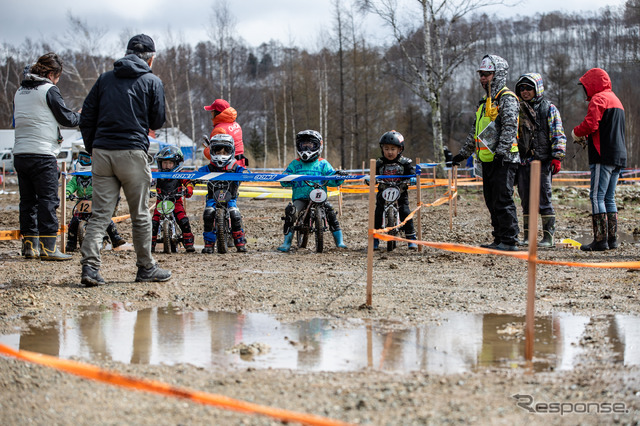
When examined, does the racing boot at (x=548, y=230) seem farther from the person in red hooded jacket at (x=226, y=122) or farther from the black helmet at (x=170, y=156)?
the black helmet at (x=170, y=156)

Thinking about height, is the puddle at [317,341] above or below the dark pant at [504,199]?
below

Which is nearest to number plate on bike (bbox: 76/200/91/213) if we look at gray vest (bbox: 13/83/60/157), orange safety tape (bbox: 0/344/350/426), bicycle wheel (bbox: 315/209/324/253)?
gray vest (bbox: 13/83/60/157)

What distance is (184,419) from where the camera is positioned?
323 cm

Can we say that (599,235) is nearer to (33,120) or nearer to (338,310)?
(338,310)

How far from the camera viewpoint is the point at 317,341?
4.70 metres

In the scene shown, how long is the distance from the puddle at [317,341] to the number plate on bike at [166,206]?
3.87 meters

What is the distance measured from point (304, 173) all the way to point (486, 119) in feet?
8.68

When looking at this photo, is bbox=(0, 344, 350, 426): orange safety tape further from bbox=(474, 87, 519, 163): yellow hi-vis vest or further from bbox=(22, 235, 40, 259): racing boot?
bbox=(474, 87, 519, 163): yellow hi-vis vest

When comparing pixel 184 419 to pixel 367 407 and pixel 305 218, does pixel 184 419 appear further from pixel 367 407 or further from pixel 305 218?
pixel 305 218

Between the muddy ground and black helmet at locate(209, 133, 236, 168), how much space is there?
4.32 feet

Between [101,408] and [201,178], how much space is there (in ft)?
19.2

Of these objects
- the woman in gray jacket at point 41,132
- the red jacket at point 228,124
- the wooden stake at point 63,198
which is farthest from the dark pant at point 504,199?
the wooden stake at point 63,198

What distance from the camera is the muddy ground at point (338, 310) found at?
337 centimetres

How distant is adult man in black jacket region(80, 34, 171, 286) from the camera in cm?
646
